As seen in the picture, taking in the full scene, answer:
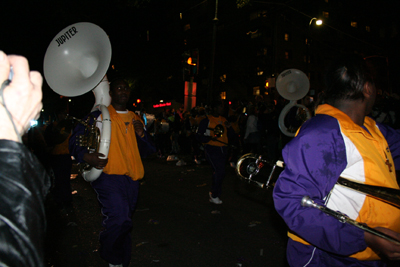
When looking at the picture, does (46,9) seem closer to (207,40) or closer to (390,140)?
(390,140)

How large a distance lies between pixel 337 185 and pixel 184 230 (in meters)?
3.48

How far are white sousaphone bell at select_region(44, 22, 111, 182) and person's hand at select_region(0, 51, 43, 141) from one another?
2.08 m

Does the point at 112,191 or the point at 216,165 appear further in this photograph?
the point at 216,165

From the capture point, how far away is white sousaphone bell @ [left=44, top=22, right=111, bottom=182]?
289cm

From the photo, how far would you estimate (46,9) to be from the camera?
1095 cm

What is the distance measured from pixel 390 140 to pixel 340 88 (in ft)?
2.55

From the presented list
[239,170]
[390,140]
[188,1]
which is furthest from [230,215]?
[188,1]

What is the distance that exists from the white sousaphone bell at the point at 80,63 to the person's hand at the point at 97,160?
5cm

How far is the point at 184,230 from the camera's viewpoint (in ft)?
14.8

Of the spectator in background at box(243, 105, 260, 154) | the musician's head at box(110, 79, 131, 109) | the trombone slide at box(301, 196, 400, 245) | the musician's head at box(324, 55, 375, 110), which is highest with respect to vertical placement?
the musician's head at box(324, 55, 375, 110)

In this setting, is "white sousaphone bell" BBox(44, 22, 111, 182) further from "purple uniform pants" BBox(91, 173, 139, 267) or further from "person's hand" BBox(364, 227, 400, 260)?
"person's hand" BBox(364, 227, 400, 260)

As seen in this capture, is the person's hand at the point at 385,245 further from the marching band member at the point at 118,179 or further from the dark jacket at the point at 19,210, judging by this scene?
the marching band member at the point at 118,179

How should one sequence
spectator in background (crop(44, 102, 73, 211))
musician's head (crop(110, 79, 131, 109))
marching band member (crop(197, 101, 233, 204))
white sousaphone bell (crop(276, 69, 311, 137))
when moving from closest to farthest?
musician's head (crop(110, 79, 131, 109)) < spectator in background (crop(44, 102, 73, 211)) < marching band member (crop(197, 101, 233, 204)) < white sousaphone bell (crop(276, 69, 311, 137))

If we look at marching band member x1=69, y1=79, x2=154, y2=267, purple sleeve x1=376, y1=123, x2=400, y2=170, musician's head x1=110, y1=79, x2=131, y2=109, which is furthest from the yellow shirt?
purple sleeve x1=376, y1=123, x2=400, y2=170
